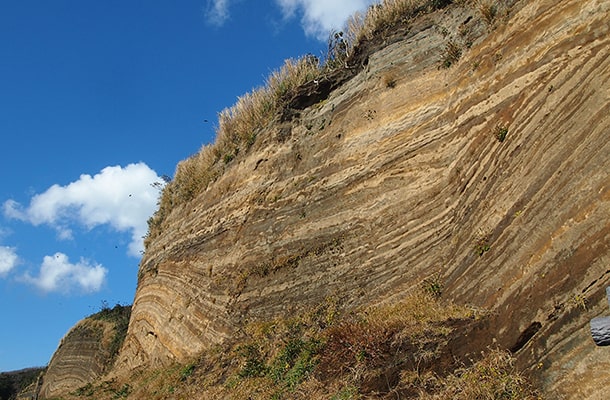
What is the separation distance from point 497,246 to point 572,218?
1.22 m

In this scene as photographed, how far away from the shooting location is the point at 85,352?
2147 cm

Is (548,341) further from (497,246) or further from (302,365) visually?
(302,365)

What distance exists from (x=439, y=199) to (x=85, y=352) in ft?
61.0

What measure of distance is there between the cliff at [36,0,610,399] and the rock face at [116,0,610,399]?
25 mm

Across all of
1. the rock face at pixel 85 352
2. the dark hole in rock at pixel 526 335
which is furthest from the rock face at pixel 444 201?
the rock face at pixel 85 352

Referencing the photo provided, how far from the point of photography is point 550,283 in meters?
5.15

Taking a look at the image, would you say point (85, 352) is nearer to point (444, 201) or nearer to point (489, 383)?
point (444, 201)

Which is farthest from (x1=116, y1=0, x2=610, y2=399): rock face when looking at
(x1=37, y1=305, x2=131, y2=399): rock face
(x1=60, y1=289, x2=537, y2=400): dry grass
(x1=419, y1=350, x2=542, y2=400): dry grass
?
(x1=37, y1=305, x2=131, y2=399): rock face

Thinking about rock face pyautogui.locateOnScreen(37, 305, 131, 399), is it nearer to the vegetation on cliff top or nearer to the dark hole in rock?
the vegetation on cliff top

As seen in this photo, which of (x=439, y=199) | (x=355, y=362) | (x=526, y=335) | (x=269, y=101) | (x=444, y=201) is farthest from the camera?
(x=269, y=101)

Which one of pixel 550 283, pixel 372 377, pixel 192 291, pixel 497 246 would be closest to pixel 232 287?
pixel 192 291

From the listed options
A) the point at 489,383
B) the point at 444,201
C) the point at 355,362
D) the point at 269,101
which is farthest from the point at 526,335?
the point at 269,101

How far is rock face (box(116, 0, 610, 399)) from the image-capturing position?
5094 millimetres

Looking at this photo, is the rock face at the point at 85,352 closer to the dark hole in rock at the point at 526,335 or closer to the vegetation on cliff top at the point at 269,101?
the vegetation on cliff top at the point at 269,101
